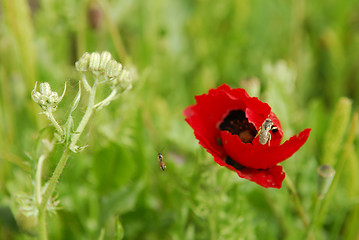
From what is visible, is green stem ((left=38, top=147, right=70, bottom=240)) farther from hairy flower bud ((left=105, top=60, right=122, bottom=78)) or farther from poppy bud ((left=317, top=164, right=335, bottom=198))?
→ poppy bud ((left=317, top=164, right=335, bottom=198))

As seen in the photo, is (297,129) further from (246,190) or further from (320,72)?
(320,72)

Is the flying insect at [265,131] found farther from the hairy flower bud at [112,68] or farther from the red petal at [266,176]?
the hairy flower bud at [112,68]

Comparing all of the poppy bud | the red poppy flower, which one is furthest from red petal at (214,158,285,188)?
the poppy bud

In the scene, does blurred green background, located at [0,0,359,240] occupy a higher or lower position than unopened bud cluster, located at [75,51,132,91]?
higher

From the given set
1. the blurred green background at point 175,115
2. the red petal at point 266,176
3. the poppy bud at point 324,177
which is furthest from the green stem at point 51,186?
the poppy bud at point 324,177

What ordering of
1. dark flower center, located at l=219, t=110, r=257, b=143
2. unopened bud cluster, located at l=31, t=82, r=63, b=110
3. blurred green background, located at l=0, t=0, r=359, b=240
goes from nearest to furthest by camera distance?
unopened bud cluster, located at l=31, t=82, r=63, b=110 < dark flower center, located at l=219, t=110, r=257, b=143 < blurred green background, located at l=0, t=0, r=359, b=240

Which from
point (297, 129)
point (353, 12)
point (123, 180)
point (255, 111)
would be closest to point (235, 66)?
point (297, 129)

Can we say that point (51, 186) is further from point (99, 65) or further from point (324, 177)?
point (324, 177)
